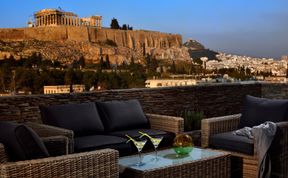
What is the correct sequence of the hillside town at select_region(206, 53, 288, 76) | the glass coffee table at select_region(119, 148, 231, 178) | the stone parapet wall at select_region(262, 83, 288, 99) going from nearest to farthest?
the glass coffee table at select_region(119, 148, 231, 178)
the stone parapet wall at select_region(262, 83, 288, 99)
the hillside town at select_region(206, 53, 288, 76)

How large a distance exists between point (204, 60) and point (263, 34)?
5.38 ft

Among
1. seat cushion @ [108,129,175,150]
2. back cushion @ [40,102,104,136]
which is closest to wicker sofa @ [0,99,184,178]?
back cushion @ [40,102,104,136]

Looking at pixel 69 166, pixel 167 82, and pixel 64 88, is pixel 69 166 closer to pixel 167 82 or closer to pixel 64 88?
pixel 64 88

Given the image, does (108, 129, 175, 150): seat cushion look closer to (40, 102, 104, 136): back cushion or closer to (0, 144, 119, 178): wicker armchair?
(40, 102, 104, 136): back cushion

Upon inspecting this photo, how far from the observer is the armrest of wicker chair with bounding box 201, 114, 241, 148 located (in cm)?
431

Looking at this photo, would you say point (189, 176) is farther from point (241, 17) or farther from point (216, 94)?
point (241, 17)

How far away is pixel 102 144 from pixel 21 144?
1390mm

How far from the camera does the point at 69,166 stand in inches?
98.0

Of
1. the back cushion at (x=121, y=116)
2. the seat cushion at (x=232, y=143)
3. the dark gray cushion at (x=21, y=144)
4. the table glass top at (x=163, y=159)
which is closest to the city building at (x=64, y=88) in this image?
the back cushion at (x=121, y=116)

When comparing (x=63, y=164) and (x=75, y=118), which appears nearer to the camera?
(x=63, y=164)

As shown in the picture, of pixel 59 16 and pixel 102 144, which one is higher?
pixel 59 16

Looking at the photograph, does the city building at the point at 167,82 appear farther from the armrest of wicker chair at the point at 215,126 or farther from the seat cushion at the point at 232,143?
the seat cushion at the point at 232,143

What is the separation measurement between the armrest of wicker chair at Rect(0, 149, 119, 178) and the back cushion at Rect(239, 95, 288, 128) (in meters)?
2.15

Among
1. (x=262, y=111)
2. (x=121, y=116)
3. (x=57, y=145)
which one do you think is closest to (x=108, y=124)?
(x=121, y=116)
